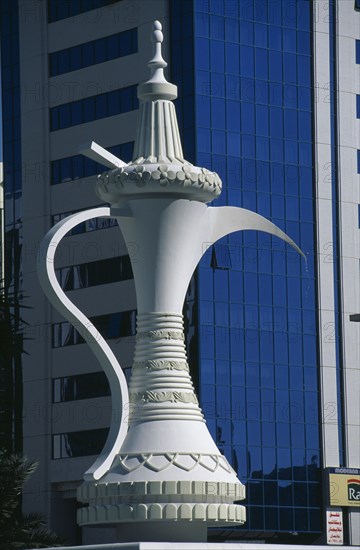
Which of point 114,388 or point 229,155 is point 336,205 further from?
point 114,388

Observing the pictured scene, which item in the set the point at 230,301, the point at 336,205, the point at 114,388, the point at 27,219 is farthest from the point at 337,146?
the point at 114,388

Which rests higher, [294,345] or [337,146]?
[337,146]

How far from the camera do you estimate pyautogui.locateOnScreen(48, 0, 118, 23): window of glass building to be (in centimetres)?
8331

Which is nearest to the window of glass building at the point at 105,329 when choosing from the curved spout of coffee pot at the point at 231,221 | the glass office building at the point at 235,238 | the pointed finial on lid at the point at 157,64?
the glass office building at the point at 235,238

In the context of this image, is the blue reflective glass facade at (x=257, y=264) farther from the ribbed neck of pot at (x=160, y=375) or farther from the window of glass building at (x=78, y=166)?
the ribbed neck of pot at (x=160, y=375)

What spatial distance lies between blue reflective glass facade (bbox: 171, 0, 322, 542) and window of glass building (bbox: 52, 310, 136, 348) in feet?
9.35

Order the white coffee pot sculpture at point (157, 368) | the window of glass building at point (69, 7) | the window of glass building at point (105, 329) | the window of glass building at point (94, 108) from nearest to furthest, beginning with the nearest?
the white coffee pot sculpture at point (157, 368)
the window of glass building at point (105, 329)
the window of glass building at point (94, 108)
the window of glass building at point (69, 7)

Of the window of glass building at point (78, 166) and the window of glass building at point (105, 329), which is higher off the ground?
the window of glass building at point (78, 166)

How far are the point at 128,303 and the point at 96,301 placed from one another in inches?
80.0

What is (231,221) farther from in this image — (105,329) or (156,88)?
(105,329)


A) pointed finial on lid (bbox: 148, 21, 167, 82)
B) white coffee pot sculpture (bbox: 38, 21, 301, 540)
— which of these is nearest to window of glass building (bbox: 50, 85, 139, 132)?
pointed finial on lid (bbox: 148, 21, 167, 82)

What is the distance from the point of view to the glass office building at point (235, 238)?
7906cm

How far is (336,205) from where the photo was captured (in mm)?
83125

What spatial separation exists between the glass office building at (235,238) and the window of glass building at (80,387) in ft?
0.31
